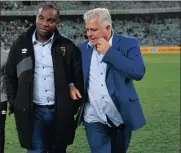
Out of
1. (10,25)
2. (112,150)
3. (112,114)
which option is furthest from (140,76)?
(10,25)

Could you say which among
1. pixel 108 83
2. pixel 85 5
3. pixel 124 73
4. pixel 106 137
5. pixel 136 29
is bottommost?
pixel 136 29

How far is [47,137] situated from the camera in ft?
14.1

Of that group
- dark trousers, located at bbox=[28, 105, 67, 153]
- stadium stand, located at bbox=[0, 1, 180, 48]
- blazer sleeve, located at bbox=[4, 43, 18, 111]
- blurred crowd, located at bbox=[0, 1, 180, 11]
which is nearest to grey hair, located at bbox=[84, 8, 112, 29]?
blazer sleeve, located at bbox=[4, 43, 18, 111]

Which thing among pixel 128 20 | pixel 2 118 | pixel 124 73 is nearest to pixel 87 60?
pixel 124 73

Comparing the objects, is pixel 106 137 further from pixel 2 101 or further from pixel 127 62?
pixel 2 101

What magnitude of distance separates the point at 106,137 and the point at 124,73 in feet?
2.41

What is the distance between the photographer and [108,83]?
3.79m

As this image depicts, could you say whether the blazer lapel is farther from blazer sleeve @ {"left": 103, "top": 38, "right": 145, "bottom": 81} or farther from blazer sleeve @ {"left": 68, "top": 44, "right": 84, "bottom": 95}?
blazer sleeve @ {"left": 103, "top": 38, "right": 145, "bottom": 81}

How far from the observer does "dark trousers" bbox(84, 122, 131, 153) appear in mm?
3973

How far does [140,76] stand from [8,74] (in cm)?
130

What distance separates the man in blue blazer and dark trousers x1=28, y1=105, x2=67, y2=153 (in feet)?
1.21

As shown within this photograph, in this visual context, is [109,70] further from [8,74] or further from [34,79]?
[8,74]

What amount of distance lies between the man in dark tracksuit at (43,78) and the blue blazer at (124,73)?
0.17 metres

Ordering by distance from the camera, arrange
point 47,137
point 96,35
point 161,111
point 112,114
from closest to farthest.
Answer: point 96,35 → point 112,114 → point 47,137 → point 161,111
